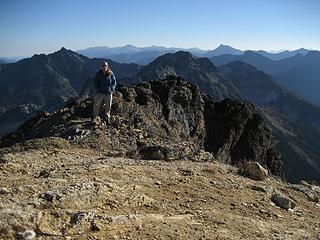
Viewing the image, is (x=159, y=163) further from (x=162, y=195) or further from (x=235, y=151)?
(x=235, y=151)

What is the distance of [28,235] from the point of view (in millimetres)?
9039

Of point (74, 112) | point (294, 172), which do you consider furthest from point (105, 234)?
point (294, 172)

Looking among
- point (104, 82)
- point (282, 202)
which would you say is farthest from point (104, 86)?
point (282, 202)

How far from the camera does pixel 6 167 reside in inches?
538

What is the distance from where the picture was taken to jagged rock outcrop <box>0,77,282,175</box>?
20797 mm

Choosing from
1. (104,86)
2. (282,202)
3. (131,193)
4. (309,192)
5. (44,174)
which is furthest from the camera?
(104,86)

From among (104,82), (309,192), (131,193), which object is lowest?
(309,192)

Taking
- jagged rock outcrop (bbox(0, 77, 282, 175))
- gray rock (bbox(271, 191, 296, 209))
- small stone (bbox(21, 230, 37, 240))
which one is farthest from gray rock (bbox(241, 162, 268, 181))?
small stone (bbox(21, 230, 37, 240))

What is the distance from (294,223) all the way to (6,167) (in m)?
8.66

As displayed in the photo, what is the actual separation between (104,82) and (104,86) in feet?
0.73

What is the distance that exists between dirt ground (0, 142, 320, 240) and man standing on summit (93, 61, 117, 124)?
18.4ft

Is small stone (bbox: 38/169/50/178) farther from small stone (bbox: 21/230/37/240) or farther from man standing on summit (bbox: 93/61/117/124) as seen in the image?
man standing on summit (bbox: 93/61/117/124)

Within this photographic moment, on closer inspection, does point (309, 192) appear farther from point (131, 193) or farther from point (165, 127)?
point (165, 127)

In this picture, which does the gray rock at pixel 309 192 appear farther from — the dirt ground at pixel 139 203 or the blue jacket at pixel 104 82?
the blue jacket at pixel 104 82
